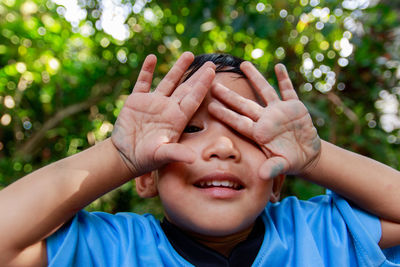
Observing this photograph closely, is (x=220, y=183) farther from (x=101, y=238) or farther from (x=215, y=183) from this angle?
(x=101, y=238)

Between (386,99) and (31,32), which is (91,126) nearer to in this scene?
(31,32)

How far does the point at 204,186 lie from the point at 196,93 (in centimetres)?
23

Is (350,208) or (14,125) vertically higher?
(14,125)

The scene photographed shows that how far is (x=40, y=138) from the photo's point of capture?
2.43 m

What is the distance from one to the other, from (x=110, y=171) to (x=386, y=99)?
6.94 feet

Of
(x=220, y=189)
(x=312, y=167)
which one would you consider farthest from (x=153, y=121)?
(x=312, y=167)

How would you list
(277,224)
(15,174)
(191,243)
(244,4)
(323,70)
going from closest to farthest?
(191,243)
(277,224)
(244,4)
(15,174)
(323,70)

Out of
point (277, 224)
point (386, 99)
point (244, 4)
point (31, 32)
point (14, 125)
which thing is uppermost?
point (31, 32)

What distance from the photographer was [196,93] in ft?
2.99

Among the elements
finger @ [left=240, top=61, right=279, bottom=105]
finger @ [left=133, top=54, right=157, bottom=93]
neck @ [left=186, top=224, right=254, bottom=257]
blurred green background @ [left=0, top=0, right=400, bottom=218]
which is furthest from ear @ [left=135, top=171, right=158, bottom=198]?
blurred green background @ [left=0, top=0, right=400, bottom=218]

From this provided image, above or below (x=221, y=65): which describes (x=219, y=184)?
below

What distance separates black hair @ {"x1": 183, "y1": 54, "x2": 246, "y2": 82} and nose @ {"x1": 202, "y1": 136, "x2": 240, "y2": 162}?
241 millimetres

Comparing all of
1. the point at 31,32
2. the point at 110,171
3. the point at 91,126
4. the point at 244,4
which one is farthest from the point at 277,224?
the point at 31,32

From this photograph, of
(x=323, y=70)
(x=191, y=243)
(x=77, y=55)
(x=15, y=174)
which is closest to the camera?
(x=191, y=243)
